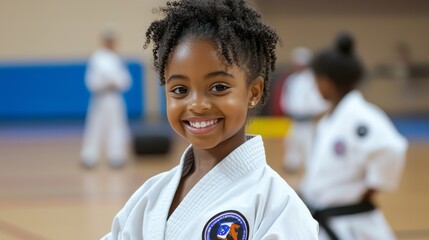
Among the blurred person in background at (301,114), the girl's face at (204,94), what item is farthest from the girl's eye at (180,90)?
Result: the blurred person in background at (301,114)

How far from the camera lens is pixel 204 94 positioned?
2.13 metres

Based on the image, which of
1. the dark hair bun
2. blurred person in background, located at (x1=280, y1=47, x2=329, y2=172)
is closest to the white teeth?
the dark hair bun

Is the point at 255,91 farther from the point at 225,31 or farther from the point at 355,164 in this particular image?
the point at 355,164

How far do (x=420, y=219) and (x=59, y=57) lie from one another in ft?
39.7

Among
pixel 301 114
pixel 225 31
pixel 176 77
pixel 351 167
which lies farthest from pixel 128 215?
pixel 301 114

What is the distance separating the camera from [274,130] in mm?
16531

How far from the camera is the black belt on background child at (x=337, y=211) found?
14.5 ft

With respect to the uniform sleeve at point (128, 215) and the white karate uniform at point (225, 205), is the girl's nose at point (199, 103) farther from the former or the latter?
the uniform sleeve at point (128, 215)

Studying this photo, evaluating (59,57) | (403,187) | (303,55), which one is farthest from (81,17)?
(403,187)

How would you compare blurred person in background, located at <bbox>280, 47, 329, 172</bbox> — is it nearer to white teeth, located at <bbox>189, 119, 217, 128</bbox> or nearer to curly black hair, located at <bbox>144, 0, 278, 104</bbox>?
curly black hair, located at <bbox>144, 0, 278, 104</bbox>

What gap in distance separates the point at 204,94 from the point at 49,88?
16.0 meters

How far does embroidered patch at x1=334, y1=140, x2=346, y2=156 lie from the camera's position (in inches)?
A: 182

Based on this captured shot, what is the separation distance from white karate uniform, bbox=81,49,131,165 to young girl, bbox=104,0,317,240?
9434mm

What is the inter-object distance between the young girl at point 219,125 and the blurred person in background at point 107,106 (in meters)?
9.44
